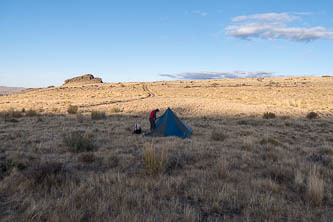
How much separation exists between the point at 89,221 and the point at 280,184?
4.36m

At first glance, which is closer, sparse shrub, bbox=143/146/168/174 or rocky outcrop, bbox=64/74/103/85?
sparse shrub, bbox=143/146/168/174

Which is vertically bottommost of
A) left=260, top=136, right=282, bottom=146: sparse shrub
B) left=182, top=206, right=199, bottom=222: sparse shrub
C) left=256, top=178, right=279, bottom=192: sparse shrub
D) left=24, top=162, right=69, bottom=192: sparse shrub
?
left=260, top=136, right=282, bottom=146: sparse shrub

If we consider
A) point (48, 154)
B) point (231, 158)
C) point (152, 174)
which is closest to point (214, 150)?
point (231, 158)

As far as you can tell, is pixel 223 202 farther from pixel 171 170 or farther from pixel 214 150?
pixel 214 150

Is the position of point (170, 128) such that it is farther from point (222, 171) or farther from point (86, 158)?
point (222, 171)

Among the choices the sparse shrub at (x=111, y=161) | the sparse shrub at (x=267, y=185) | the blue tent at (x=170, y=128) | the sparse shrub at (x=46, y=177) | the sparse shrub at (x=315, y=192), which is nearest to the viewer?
the sparse shrub at (x=315, y=192)

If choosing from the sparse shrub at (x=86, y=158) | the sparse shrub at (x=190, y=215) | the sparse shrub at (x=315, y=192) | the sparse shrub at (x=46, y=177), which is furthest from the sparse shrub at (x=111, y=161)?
the sparse shrub at (x=315, y=192)

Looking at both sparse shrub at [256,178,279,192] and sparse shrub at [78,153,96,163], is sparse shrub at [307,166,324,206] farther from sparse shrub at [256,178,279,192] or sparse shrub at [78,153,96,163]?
sparse shrub at [78,153,96,163]

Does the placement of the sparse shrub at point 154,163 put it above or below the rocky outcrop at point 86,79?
below

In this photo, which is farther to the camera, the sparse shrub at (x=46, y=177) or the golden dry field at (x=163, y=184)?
the sparse shrub at (x=46, y=177)

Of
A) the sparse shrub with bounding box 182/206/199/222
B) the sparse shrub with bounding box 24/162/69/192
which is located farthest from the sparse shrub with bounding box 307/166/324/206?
the sparse shrub with bounding box 24/162/69/192

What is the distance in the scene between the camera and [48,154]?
324 inches

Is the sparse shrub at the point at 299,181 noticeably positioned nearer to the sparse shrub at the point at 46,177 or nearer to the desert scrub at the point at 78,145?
the sparse shrub at the point at 46,177

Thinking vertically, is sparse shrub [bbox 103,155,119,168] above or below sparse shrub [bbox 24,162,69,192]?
below
